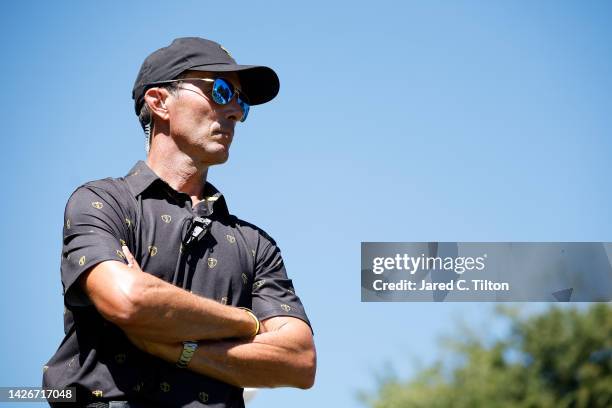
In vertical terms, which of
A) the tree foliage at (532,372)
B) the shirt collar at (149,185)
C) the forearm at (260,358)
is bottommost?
the forearm at (260,358)

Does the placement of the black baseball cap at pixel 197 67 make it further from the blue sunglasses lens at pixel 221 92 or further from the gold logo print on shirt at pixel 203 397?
the gold logo print on shirt at pixel 203 397

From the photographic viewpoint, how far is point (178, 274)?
4129 mm

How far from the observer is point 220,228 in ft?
14.5

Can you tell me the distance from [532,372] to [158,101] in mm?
31163

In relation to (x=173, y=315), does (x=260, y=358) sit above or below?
below

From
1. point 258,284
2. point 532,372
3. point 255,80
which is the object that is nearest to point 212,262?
point 258,284

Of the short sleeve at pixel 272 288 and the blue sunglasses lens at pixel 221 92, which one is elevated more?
the blue sunglasses lens at pixel 221 92

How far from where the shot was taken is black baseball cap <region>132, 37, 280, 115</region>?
15.2 ft

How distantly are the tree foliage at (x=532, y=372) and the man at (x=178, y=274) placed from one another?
29.5 m

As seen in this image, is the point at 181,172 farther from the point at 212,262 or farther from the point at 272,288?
the point at 272,288

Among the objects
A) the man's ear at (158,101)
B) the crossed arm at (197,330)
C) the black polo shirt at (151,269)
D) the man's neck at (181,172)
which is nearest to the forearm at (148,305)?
the crossed arm at (197,330)

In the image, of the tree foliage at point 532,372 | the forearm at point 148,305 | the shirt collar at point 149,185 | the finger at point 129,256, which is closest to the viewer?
the forearm at point 148,305

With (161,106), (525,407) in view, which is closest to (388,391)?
(525,407)

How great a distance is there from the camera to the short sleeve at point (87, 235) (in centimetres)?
382
